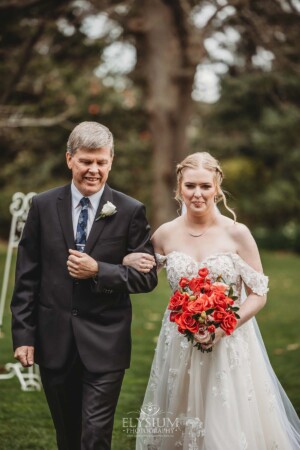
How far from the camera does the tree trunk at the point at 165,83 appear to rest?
642 inches

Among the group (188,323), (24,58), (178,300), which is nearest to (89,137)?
(178,300)

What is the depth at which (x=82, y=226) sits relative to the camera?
3.78 metres

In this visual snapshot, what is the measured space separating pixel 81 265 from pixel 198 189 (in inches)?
40.9

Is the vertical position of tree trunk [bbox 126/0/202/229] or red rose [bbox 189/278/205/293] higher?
tree trunk [bbox 126/0/202/229]

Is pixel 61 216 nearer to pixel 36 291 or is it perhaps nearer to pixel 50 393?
pixel 36 291

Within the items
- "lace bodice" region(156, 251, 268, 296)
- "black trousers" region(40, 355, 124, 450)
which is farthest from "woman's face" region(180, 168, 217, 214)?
"black trousers" region(40, 355, 124, 450)

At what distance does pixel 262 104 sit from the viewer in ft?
91.2

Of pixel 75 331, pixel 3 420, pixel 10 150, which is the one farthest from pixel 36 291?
pixel 10 150

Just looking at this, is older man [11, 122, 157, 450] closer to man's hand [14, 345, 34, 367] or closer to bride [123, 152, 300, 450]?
man's hand [14, 345, 34, 367]

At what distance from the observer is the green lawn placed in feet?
17.9

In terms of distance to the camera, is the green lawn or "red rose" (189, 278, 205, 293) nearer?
"red rose" (189, 278, 205, 293)

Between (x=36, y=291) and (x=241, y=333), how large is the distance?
1396 mm

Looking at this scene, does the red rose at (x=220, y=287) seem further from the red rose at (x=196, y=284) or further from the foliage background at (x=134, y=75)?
the foliage background at (x=134, y=75)

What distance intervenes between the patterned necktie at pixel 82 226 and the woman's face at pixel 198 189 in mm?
731
